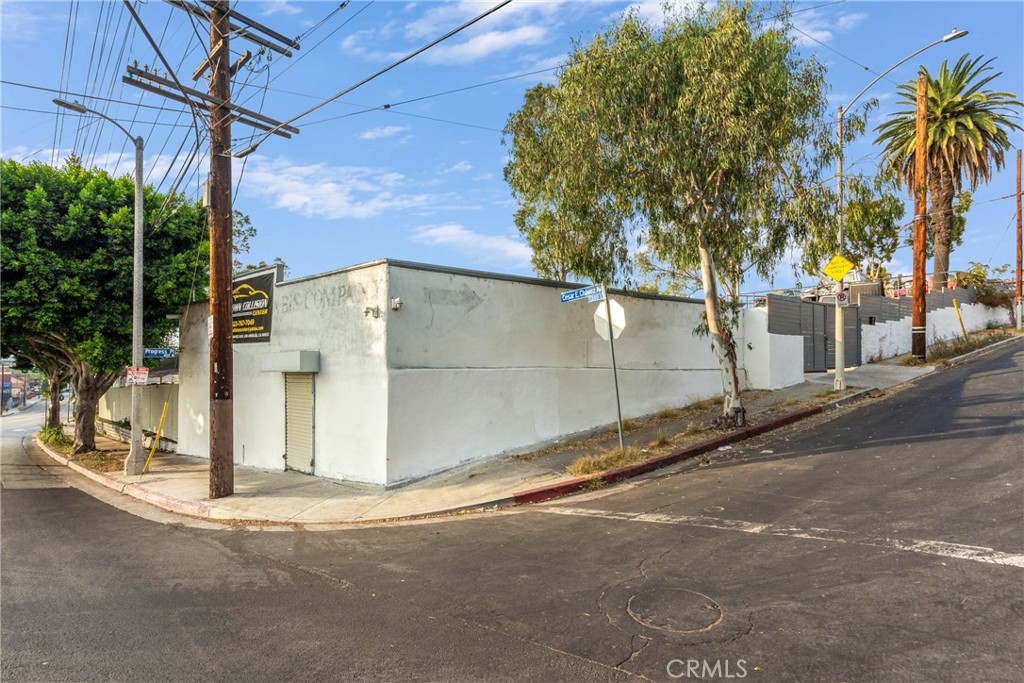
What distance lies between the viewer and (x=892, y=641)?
13.3 ft

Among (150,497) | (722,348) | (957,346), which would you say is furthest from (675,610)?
(957,346)

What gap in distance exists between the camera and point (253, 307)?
48.2ft

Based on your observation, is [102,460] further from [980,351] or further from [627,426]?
[980,351]

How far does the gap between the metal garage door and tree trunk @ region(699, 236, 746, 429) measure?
28.3 feet

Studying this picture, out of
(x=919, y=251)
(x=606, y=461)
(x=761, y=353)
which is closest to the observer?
(x=606, y=461)

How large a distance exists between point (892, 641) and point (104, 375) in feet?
75.2

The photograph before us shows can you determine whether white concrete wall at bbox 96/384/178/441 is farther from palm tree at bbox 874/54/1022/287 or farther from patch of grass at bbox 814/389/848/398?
palm tree at bbox 874/54/1022/287

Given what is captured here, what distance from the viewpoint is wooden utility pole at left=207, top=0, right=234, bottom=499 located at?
10.8m

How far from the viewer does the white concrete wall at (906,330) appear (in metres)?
23.8

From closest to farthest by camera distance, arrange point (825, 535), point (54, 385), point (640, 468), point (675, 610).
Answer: point (675, 610)
point (825, 535)
point (640, 468)
point (54, 385)

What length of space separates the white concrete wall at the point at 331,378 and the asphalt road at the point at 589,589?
296 centimetres

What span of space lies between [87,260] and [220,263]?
6.81 meters

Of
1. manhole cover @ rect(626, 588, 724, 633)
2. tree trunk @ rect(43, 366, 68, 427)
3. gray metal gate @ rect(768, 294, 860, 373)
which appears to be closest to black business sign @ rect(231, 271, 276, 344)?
manhole cover @ rect(626, 588, 724, 633)

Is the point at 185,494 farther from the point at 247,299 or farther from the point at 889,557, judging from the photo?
the point at 889,557
